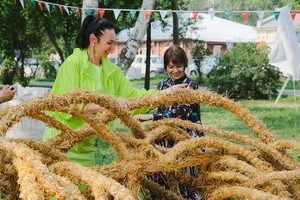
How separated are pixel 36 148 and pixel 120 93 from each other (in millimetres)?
1291

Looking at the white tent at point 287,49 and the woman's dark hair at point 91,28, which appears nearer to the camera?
the woman's dark hair at point 91,28

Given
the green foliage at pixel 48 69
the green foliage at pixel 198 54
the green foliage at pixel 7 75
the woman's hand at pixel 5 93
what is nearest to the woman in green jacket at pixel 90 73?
the woman's hand at pixel 5 93

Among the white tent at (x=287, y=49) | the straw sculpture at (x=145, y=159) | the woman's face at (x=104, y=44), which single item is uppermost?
the woman's face at (x=104, y=44)

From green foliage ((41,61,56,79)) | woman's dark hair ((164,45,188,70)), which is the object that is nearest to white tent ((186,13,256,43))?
green foliage ((41,61,56,79))

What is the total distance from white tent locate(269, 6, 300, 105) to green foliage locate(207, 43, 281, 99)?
9.78 ft

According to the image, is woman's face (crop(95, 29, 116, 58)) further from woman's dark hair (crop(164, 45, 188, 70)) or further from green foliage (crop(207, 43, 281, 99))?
green foliage (crop(207, 43, 281, 99))

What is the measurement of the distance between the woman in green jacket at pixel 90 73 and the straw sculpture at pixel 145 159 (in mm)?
547

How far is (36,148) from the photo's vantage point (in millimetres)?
1745

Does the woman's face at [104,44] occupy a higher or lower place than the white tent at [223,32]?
higher

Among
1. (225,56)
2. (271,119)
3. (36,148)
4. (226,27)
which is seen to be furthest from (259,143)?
(226,27)

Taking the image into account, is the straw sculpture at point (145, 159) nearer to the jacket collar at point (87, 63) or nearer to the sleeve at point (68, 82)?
the sleeve at point (68, 82)

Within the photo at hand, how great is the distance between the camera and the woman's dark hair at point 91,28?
287cm

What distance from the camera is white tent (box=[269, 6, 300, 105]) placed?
478 inches

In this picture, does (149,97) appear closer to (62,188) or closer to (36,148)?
(36,148)
